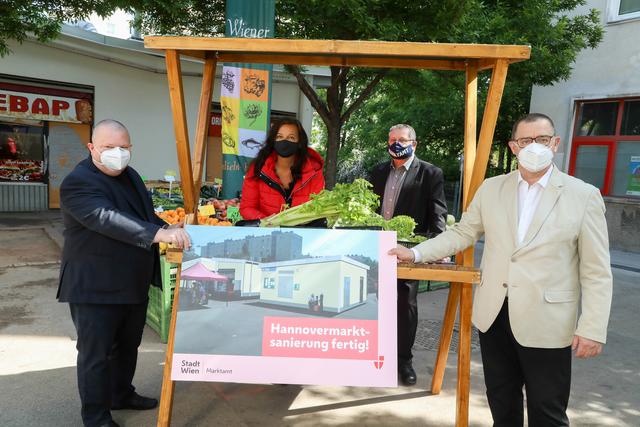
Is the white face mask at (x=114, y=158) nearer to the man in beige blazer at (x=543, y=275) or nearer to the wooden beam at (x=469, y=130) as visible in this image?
the man in beige blazer at (x=543, y=275)

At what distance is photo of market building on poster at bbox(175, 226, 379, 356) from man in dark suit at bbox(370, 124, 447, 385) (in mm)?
1542

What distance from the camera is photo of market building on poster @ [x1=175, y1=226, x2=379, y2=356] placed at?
2.54 m

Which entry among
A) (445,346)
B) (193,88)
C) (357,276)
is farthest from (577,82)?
(357,276)

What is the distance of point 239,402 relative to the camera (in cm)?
361

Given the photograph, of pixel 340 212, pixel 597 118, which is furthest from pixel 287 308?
pixel 597 118

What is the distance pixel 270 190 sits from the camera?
362cm

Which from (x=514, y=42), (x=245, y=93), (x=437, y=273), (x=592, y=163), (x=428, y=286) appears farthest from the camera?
(x=592, y=163)

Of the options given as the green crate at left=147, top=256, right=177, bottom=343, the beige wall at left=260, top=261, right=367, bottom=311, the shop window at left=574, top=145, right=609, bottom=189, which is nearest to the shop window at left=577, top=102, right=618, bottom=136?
the shop window at left=574, top=145, right=609, bottom=189

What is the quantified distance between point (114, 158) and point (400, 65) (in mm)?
1958

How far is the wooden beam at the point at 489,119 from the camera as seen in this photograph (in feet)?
8.86

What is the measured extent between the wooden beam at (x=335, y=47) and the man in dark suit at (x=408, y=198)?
4.30 feet

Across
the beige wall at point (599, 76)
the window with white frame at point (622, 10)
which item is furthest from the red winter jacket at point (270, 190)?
the window with white frame at point (622, 10)

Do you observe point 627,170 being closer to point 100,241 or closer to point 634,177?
point 634,177

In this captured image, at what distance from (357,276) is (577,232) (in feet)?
→ 3.65
